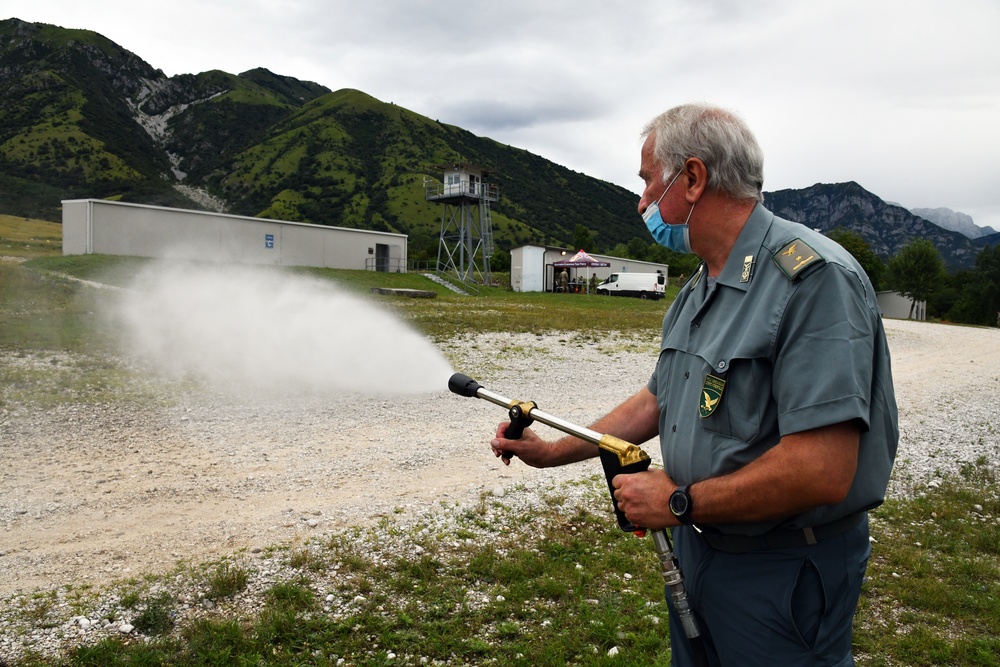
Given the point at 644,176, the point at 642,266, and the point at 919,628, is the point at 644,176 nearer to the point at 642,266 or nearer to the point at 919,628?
the point at 919,628

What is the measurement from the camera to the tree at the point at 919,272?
76.3 metres

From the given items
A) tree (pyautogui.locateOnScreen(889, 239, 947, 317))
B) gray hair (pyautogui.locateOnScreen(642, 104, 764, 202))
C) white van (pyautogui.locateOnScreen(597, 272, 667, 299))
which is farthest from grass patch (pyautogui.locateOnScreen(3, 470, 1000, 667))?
tree (pyautogui.locateOnScreen(889, 239, 947, 317))

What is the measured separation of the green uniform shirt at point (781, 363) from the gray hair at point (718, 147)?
0.13 metres

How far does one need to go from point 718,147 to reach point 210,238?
156 feet

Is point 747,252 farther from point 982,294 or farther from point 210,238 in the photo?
point 982,294

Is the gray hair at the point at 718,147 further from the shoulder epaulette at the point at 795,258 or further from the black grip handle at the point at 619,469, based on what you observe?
the black grip handle at the point at 619,469

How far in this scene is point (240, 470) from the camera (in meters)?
8.90

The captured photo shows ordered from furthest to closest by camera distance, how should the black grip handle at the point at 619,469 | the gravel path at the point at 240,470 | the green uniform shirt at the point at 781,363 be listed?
the gravel path at the point at 240,470
the black grip handle at the point at 619,469
the green uniform shirt at the point at 781,363

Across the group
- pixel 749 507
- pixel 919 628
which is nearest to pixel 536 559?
pixel 919 628

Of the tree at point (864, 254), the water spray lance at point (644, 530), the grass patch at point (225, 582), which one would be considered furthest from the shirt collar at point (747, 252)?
the tree at point (864, 254)

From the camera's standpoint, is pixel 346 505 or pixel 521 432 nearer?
pixel 521 432

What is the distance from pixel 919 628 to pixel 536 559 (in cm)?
321

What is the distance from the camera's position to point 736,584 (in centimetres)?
248

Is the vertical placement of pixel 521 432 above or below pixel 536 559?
above
